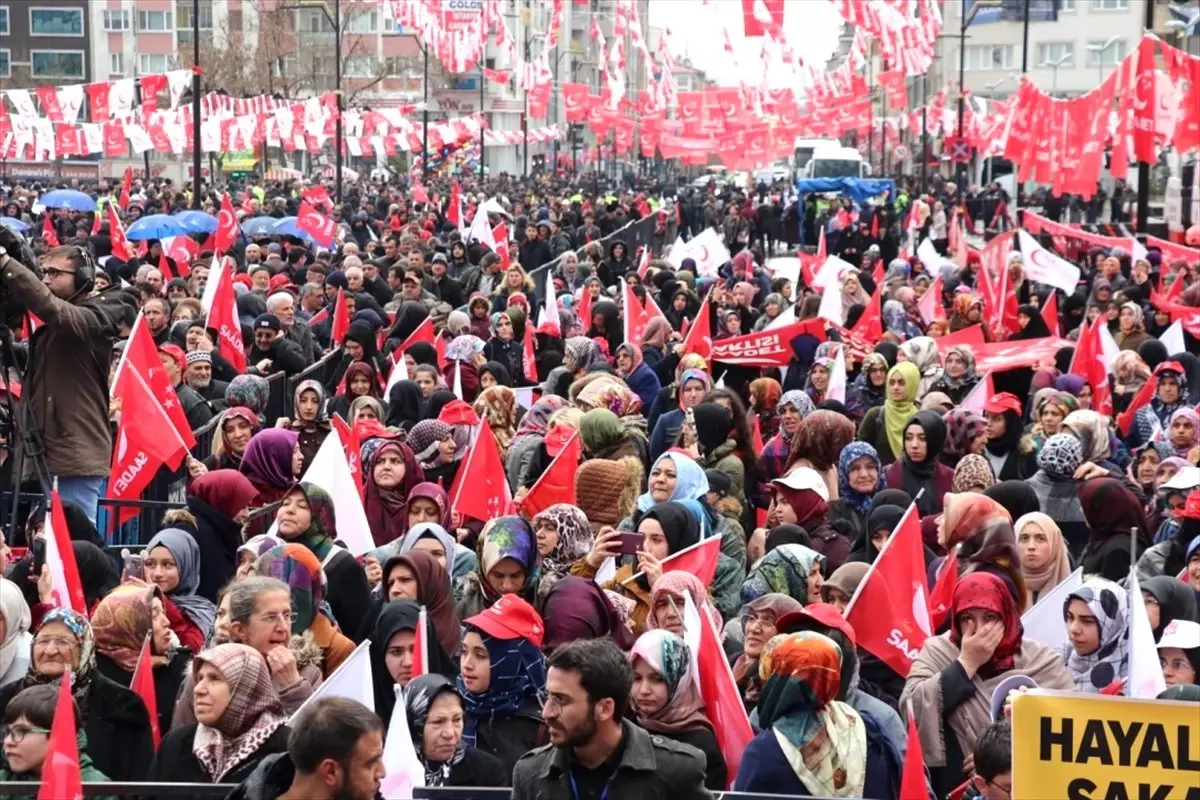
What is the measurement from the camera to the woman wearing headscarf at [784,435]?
10.7m

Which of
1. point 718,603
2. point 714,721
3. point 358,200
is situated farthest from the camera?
point 358,200

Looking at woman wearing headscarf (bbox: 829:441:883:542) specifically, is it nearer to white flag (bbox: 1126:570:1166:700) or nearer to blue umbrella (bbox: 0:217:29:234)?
white flag (bbox: 1126:570:1166:700)

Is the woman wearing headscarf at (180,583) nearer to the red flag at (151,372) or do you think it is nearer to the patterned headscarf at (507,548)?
the patterned headscarf at (507,548)

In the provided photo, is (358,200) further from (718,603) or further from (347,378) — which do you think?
(718,603)

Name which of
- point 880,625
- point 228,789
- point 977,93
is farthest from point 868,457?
point 977,93

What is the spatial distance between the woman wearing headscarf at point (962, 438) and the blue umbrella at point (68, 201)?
87.8ft

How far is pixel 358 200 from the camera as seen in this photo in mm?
46875

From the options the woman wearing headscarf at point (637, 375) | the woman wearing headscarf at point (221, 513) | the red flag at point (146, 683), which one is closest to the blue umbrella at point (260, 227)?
the woman wearing headscarf at point (637, 375)

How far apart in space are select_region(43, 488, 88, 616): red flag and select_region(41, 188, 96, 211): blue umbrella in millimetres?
29176

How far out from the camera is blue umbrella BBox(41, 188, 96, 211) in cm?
3566

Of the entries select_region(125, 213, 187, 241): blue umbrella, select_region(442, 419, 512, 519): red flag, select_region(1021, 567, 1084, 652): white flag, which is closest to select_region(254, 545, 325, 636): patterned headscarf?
select_region(1021, 567, 1084, 652): white flag

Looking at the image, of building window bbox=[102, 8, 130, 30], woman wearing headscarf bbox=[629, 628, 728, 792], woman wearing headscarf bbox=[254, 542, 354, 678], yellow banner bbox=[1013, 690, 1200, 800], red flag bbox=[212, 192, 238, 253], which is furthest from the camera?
building window bbox=[102, 8, 130, 30]

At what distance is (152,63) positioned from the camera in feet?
375

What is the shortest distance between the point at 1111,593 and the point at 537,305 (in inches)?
602
